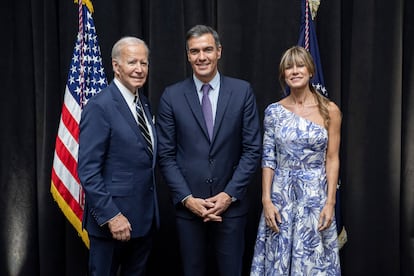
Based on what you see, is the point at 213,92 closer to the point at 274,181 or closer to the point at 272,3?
the point at 274,181

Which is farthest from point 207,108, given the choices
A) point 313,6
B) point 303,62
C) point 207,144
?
point 313,6

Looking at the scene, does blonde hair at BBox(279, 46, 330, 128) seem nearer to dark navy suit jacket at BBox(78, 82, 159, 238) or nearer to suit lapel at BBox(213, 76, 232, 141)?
suit lapel at BBox(213, 76, 232, 141)

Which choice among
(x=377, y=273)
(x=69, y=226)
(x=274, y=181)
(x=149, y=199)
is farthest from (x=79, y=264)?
(x=377, y=273)

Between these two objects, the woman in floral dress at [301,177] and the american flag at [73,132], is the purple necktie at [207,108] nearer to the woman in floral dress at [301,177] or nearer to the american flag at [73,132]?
the woman in floral dress at [301,177]

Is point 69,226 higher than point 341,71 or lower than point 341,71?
lower

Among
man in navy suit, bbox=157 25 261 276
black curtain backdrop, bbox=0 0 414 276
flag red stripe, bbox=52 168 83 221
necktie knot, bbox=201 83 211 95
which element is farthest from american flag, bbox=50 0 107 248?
necktie knot, bbox=201 83 211 95

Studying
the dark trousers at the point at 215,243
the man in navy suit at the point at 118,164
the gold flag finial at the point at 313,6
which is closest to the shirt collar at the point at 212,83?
the man in navy suit at the point at 118,164

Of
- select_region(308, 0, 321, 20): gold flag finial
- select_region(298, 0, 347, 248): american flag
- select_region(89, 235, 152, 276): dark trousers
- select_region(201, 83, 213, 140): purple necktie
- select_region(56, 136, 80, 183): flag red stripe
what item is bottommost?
select_region(89, 235, 152, 276): dark trousers

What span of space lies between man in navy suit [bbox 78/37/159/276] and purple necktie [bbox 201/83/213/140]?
273 millimetres

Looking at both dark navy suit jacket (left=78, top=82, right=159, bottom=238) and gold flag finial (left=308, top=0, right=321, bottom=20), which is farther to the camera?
gold flag finial (left=308, top=0, right=321, bottom=20)

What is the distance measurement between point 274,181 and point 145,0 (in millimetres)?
1677

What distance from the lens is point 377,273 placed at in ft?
11.0

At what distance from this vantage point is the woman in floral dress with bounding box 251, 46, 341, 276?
2.28 m

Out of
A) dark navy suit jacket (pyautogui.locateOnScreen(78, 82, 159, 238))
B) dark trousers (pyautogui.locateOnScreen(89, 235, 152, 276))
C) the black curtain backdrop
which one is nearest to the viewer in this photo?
dark navy suit jacket (pyautogui.locateOnScreen(78, 82, 159, 238))
